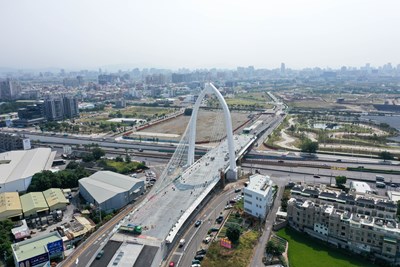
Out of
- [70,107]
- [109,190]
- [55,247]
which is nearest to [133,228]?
[55,247]

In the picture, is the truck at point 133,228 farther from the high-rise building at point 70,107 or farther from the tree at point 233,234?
the high-rise building at point 70,107

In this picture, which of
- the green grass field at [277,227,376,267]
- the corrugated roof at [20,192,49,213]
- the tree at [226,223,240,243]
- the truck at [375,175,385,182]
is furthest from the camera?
the truck at [375,175,385,182]

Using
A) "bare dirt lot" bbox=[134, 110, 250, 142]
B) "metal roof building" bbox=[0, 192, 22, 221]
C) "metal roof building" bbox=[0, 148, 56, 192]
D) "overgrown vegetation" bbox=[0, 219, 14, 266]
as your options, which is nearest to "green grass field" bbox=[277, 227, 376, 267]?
"overgrown vegetation" bbox=[0, 219, 14, 266]

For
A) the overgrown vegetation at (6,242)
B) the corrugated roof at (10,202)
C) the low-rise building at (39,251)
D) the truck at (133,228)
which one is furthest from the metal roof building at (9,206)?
the truck at (133,228)

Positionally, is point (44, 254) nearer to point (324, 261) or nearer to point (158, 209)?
point (158, 209)

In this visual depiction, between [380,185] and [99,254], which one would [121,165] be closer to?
[99,254]

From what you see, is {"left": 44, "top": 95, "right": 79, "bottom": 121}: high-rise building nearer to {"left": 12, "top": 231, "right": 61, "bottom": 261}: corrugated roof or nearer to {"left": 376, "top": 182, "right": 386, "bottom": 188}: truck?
{"left": 12, "top": 231, "right": 61, "bottom": 261}: corrugated roof
